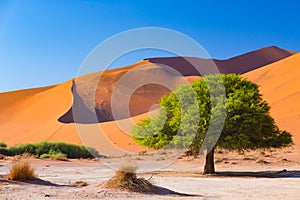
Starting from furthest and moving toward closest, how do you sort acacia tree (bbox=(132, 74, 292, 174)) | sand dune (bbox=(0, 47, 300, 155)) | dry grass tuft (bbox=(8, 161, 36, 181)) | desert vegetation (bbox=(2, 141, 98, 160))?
sand dune (bbox=(0, 47, 300, 155))
desert vegetation (bbox=(2, 141, 98, 160))
acacia tree (bbox=(132, 74, 292, 174))
dry grass tuft (bbox=(8, 161, 36, 181))

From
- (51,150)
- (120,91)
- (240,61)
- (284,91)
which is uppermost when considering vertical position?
(240,61)

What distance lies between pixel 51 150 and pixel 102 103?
1359 inches

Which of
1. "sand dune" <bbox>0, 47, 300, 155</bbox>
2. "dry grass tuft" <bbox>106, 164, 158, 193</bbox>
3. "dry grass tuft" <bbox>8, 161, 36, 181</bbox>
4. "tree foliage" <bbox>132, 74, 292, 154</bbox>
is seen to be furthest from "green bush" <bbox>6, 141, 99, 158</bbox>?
"dry grass tuft" <bbox>106, 164, 158, 193</bbox>

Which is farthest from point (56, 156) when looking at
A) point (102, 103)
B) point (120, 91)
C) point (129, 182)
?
point (102, 103)

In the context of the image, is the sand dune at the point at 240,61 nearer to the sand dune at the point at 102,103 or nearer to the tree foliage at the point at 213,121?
the sand dune at the point at 102,103

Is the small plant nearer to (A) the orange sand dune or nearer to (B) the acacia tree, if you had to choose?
(B) the acacia tree

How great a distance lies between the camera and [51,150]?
1555 inches

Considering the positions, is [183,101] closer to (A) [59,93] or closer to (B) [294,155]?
(B) [294,155]

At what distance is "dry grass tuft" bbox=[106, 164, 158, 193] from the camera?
13.5m

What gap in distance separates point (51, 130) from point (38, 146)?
21.0 m

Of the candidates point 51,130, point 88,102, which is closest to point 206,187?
point 51,130

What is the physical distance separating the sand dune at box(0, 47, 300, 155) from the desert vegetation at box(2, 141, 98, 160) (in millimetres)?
4230

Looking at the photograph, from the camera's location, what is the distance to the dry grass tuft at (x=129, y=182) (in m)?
13.5

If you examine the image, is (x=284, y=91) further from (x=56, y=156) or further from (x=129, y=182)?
(x=129, y=182)
